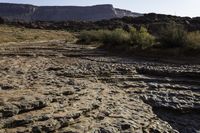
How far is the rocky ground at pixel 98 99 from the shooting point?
395 inches

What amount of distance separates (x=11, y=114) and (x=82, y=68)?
9250mm

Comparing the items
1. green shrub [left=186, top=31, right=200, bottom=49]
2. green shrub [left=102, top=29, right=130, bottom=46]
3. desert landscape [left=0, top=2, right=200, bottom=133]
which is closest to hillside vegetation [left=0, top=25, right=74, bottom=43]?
green shrub [left=102, top=29, right=130, bottom=46]

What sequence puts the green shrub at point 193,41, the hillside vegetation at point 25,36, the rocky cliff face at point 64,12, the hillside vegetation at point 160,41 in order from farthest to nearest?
the rocky cliff face at point 64,12 < the hillside vegetation at point 25,36 < the hillside vegetation at point 160,41 < the green shrub at point 193,41

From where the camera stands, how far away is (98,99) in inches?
502

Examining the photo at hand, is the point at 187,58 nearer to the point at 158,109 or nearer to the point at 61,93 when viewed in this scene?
the point at 158,109

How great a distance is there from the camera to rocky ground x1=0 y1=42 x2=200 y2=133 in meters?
10.0

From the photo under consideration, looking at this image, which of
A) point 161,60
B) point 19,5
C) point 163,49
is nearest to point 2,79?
point 161,60

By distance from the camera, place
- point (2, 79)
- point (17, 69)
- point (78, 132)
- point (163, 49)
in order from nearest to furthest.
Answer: point (78, 132) → point (2, 79) → point (17, 69) → point (163, 49)

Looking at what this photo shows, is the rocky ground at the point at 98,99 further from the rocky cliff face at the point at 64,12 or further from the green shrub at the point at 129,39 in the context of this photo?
the rocky cliff face at the point at 64,12

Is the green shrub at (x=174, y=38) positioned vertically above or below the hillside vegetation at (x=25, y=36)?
above

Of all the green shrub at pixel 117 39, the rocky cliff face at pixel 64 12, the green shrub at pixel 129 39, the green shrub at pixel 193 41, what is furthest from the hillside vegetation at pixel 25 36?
the rocky cliff face at pixel 64 12

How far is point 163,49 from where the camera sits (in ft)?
92.6

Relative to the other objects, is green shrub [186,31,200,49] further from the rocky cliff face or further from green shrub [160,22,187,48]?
the rocky cliff face

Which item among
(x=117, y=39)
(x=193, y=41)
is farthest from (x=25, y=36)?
(x=193, y=41)
